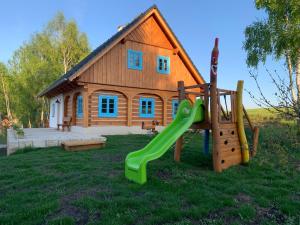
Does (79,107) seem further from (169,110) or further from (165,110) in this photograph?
(169,110)

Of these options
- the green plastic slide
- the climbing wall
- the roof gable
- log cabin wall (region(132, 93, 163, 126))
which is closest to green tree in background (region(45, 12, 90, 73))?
the roof gable

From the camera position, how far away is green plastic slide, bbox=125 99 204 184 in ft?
15.2

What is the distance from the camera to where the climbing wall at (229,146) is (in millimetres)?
5809

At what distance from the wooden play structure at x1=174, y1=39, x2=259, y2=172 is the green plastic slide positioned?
30 cm

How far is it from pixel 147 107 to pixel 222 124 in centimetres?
996

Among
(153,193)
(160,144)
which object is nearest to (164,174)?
(160,144)

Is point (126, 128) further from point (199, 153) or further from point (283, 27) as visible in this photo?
point (283, 27)

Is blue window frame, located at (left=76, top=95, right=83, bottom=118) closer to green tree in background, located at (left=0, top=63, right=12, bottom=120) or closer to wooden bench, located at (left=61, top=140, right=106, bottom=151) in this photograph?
wooden bench, located at (left=61, top=140, right=106, bottom=151)

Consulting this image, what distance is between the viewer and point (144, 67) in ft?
49.5

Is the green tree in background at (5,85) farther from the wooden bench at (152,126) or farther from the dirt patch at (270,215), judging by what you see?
the dirt patch at (270,215)

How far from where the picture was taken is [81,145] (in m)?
8.55

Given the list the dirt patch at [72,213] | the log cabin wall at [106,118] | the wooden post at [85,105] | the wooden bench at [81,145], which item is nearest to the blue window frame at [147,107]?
the log cabin wall at [106,118]

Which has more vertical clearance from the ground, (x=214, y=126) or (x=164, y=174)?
(x=214, y=126)

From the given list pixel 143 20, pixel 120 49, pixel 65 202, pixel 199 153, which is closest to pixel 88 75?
pixel 120 49
